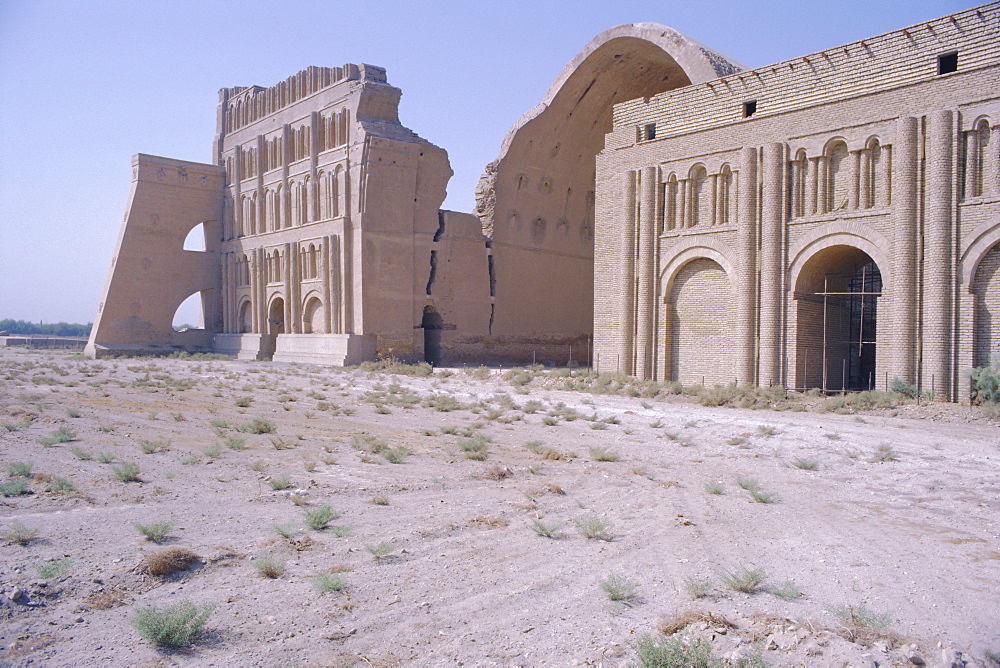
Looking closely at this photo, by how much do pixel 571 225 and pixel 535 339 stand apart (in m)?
5.90

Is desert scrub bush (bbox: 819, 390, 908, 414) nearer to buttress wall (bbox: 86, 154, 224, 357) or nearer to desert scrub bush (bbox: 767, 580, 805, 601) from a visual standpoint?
desert scrub bush (bbox: 767, 580, 805, 601)

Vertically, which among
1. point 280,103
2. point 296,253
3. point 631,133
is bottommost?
point 296,253

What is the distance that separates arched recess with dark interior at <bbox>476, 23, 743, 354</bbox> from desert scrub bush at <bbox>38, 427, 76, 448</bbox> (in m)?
A: 20.3

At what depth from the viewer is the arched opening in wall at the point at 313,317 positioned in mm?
34250

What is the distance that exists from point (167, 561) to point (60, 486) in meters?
3.24

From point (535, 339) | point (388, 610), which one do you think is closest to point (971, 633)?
point (388, 610)

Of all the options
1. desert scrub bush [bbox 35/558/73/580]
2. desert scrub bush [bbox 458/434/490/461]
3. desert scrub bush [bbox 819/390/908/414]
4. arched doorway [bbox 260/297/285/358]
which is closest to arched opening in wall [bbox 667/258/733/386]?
desert scrub bush [bbox 819/390/908/414]

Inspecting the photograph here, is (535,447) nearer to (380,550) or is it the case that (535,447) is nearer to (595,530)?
(595,530)

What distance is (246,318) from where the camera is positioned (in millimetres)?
40562

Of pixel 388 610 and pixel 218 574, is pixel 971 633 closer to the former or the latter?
pixel 388 610

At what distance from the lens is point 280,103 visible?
37375 mm

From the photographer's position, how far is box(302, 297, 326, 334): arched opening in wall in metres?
34.2

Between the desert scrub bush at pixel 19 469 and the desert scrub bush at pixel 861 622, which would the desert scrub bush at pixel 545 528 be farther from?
the desert scrub bush at pixel 19 469

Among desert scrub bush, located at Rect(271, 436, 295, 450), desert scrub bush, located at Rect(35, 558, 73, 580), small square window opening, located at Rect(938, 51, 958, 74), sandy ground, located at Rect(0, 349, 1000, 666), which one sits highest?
small square window opening, located at Rect(938, 51, 958, 74)
